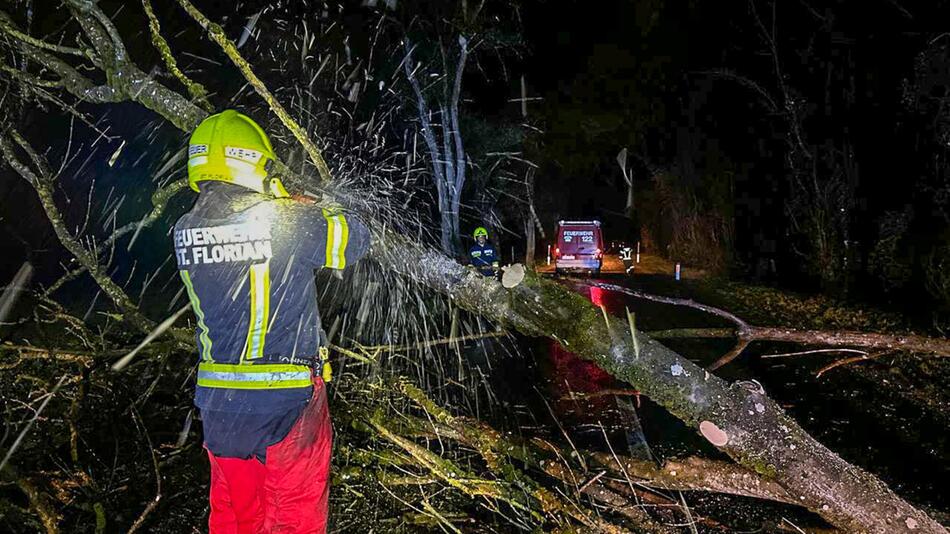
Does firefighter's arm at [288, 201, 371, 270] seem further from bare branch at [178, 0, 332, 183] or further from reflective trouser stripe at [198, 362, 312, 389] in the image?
bare branch at [178, 0, 332, 183]

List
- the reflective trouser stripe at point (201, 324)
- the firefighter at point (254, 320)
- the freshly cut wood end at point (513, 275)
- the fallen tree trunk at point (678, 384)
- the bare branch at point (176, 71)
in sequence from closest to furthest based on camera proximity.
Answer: the fallen tree trunk at point (678, 384)
the firefighter at point (254, 320)
the reflective trouser stripe at point (201, 324)
the freshly cut wood end at point (513, 275)
the bare branch at point (176, 71)

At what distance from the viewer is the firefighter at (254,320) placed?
281 cm

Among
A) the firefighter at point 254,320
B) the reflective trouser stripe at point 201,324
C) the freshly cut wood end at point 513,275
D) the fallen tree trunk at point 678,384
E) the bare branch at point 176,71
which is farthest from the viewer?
the bare branch at point 176,71

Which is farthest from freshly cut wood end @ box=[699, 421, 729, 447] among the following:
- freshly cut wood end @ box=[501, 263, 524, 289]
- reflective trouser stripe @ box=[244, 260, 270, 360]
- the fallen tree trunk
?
reflective trouser stripe @ box=[244, 260, 270, 360]

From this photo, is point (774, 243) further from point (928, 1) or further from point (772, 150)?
point (928, 1)

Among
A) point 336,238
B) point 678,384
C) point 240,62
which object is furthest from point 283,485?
point 240,62

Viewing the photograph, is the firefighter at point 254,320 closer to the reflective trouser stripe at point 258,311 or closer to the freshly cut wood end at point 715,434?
the reflective trouser stripe at point 258,311

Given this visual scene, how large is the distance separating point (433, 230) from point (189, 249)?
682 inches

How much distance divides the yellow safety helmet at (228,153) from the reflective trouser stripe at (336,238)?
0.38 metres

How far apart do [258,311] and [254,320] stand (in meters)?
0.04

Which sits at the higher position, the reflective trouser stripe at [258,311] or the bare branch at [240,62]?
the bare branch at [240,62]

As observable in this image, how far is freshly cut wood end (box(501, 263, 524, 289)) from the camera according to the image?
3096mm

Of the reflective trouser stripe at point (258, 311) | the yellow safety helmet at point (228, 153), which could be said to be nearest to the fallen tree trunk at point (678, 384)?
the yellow safety helmet at point (228, 153)

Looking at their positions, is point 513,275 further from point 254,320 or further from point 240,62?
point 240,62
